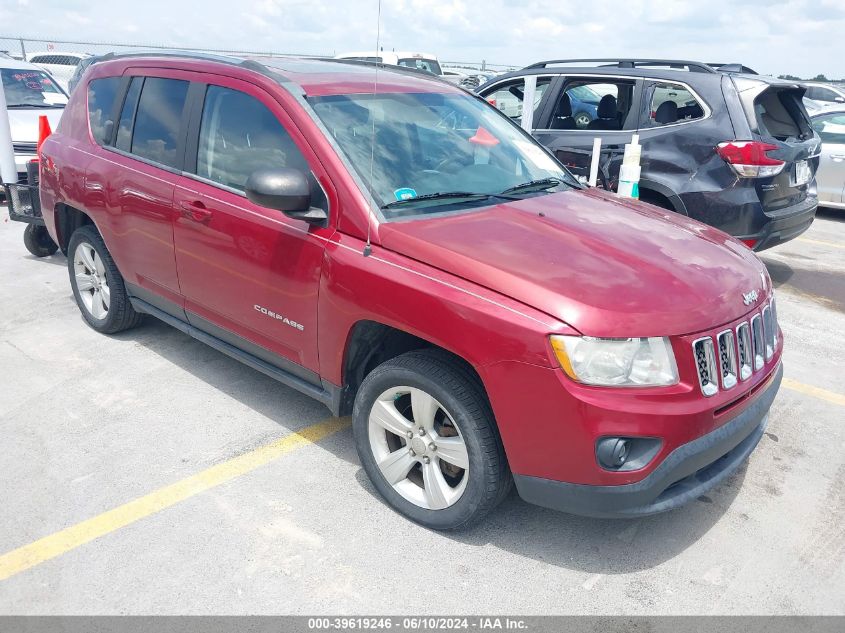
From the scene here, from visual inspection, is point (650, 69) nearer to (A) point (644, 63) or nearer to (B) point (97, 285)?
(A) point (644, 63)

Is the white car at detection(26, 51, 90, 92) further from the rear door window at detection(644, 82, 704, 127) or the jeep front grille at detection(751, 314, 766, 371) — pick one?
the jeep front grille at detection(751, 314, 766, 371)

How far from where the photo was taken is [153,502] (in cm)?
322

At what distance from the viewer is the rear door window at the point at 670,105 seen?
6094 mm

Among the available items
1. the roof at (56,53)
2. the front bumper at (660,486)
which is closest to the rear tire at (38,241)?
the front bumper at (660,486)

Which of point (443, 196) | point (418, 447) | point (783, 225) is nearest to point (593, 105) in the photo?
point (783, 225)

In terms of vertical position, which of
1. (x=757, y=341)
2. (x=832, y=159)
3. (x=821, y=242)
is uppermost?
(x=757, y=341)

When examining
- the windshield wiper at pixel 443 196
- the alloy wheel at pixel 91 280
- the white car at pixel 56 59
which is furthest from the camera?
the white car at pixel 56 59

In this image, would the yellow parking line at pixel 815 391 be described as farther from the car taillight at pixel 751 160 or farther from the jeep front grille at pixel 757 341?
the car taillight at pixel 751 160

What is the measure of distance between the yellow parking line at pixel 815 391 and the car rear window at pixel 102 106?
15.0ft

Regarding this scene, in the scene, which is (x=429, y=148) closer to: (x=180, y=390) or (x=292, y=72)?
(x=292, y=72)

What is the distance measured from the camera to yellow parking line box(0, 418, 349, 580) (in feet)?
9.36

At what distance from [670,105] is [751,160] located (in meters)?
0.91

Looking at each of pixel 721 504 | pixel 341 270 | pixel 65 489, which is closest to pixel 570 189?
pixel 341 270

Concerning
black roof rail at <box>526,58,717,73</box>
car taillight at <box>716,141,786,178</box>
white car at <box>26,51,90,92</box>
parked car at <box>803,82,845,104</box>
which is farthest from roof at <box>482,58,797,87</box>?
→ white car at <box>26,51,90,92</box>
